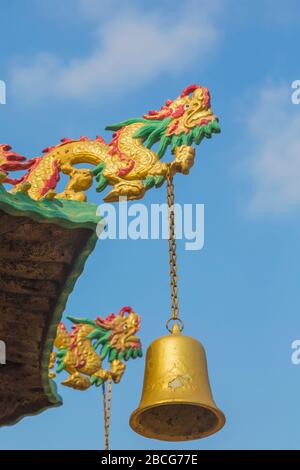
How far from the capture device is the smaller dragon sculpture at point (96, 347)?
11.1 m

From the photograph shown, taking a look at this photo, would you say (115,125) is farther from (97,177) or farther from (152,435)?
(152,435)

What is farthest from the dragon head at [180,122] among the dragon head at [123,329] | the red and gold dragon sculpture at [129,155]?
the dragon head at [123,329]

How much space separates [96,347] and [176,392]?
338 centimetres

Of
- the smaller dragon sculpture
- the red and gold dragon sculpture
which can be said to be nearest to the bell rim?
the red and gold dragon sculpture

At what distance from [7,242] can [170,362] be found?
4.74ft

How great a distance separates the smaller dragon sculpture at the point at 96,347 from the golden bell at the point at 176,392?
111 inches

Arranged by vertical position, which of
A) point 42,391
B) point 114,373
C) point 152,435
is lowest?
point 152,435

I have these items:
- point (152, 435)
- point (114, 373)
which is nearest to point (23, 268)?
point (152, 435)

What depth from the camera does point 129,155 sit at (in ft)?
28.2

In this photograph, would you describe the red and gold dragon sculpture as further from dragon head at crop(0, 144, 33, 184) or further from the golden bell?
the golden bell

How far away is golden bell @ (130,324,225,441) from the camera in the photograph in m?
8.06

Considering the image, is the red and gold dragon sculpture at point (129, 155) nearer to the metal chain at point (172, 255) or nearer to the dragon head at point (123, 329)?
the metal chain at point (172, 255)
